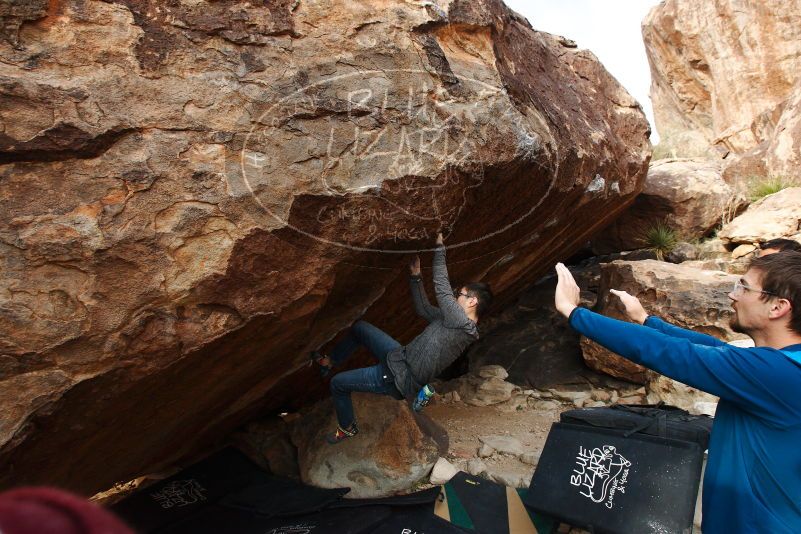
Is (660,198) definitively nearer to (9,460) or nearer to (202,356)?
(202,356)

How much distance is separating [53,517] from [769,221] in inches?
267

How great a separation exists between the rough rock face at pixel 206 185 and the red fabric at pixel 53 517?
1.54m

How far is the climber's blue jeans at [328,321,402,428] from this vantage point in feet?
9.43

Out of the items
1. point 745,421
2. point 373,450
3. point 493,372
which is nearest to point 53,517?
point 745,421

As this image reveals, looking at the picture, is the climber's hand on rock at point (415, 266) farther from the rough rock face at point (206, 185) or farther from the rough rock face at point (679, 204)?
the rough rock face at point (679, 204)

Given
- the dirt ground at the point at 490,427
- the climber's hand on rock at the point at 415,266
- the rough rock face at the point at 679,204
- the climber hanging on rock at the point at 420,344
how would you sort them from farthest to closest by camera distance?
the rough rock face at the point at 679,204 → the dirt ground at the point at 490,427 → the climber's hand on rock at the point at 415,266 → the climber hanging on rock at the point at 420,344

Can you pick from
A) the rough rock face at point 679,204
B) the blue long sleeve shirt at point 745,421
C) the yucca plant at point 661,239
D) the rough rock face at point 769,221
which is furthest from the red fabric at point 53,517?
the rough rock face at point 679,204

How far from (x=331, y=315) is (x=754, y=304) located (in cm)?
192

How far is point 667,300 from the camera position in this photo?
169 inches

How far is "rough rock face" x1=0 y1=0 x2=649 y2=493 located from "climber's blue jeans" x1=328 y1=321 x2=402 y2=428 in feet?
0.39

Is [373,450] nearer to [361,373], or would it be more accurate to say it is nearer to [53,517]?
[361,373]

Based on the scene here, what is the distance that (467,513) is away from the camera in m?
2.96

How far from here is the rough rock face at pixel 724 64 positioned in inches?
407

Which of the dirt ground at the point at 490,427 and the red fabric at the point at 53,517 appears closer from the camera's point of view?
the red fabric at the point at 53,517
